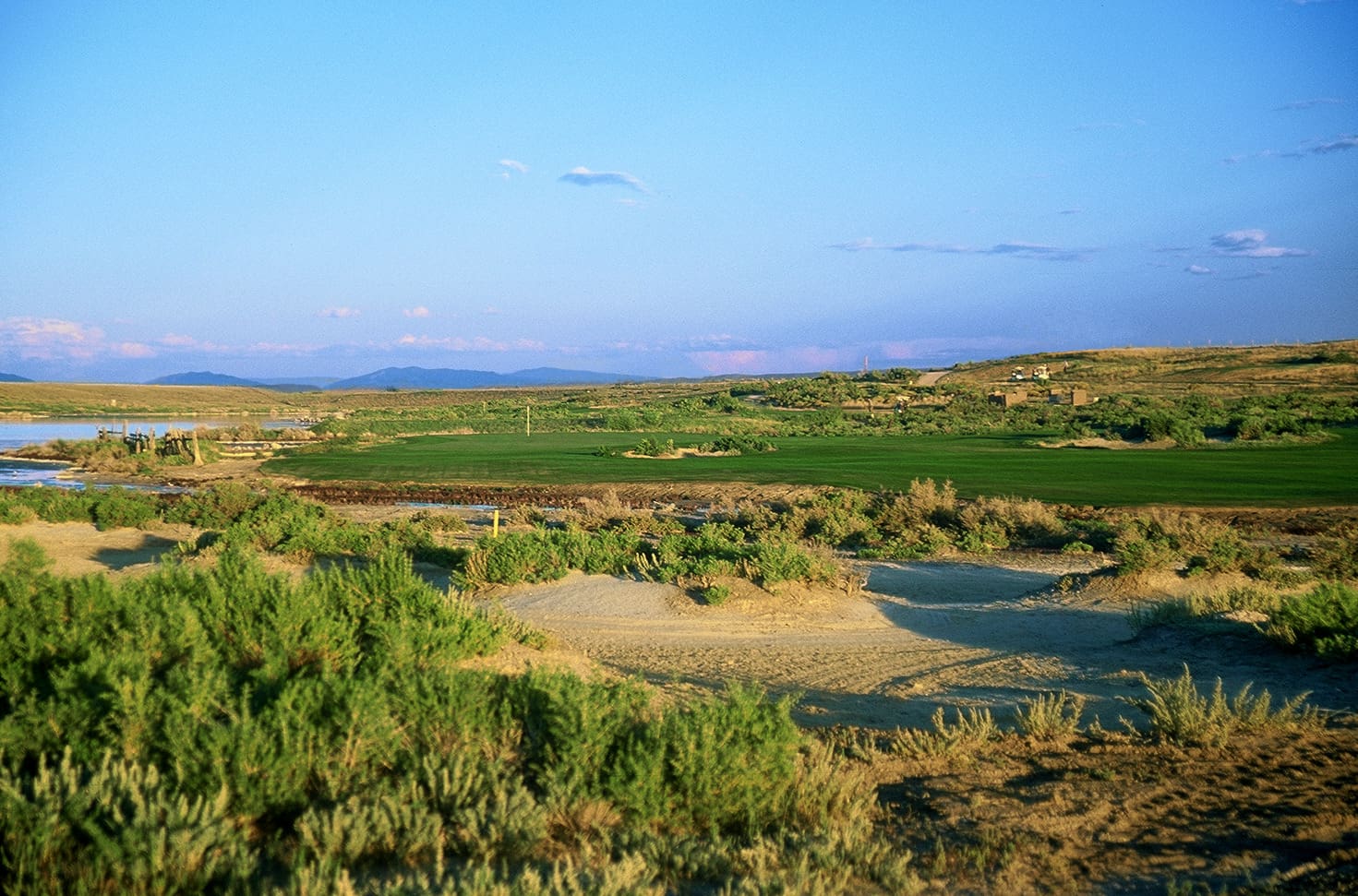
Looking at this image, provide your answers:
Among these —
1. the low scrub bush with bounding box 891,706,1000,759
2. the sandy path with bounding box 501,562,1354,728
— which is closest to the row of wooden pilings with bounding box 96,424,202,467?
the sandy path with bounding box 501,562,1354,728

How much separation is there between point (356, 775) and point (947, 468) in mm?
32835

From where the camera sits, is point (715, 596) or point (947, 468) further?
point (947, 468)

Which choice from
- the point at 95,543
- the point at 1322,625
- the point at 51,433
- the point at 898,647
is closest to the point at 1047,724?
the point at 1322,625

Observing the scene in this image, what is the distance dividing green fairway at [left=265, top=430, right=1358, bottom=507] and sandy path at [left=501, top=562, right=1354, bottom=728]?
14477 millimetres

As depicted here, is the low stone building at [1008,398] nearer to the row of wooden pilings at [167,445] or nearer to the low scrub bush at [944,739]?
the row of wooden pilings at [167,445]

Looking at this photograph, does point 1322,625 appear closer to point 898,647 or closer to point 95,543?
point 898,647

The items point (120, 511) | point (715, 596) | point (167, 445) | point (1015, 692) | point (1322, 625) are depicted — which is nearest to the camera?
point (1015, 692)

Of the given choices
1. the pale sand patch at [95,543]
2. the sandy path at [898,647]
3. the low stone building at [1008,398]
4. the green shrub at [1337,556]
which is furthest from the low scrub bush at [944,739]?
the low stone building at [1008,398]

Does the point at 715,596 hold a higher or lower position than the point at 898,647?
higher

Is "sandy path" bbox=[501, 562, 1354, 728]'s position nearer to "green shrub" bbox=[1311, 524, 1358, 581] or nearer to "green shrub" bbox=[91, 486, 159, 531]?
"green shrub" bbox=[1311, 524, 1358, 581]

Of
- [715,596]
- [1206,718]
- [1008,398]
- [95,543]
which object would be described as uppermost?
[1008,398]

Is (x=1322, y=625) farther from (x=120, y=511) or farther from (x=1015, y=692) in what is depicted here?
(x=120, y=511)

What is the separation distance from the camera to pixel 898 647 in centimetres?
1280

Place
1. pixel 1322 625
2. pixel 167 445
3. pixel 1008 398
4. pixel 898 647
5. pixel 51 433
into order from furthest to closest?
pixel 1008 398
pixel 51 433
pixel 167 445
pixel 898 647
pixel 1322 625
